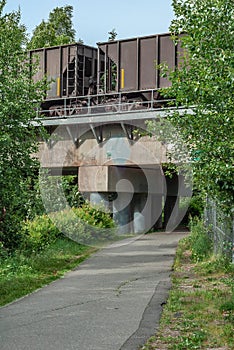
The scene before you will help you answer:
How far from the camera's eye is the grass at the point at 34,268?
11.3m

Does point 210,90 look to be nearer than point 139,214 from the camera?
Yes

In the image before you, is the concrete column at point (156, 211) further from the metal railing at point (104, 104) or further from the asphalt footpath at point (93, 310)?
the asphalt footpath at point (93, 310)

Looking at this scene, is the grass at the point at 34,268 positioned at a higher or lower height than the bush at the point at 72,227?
lower

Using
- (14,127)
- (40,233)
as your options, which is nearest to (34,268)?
(14,127)

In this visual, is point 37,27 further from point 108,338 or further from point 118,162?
point 108,338

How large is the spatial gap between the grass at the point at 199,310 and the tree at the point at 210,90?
1.66 meters

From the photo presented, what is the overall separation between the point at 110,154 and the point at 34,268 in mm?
11304

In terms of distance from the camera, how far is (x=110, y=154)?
Result: 24797mm

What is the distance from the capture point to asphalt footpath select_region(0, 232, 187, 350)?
744 centimetres

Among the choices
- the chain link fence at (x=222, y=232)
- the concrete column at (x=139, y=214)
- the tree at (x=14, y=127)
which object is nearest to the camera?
the chain link fence at (x=222, y=232)

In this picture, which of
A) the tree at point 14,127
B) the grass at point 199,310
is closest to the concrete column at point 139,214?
the grass at point 199,310

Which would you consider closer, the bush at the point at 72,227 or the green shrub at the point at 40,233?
the green shrub at the point at 40,233

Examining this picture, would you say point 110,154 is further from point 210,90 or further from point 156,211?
point 210,90

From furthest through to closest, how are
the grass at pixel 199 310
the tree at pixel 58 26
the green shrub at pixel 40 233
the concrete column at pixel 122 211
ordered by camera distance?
1. the tree at pixel 58 26
2. the concrete column at pixel 122 211
3. the green shrub at pixel 40 233
4. the grass at pixel 199 310
